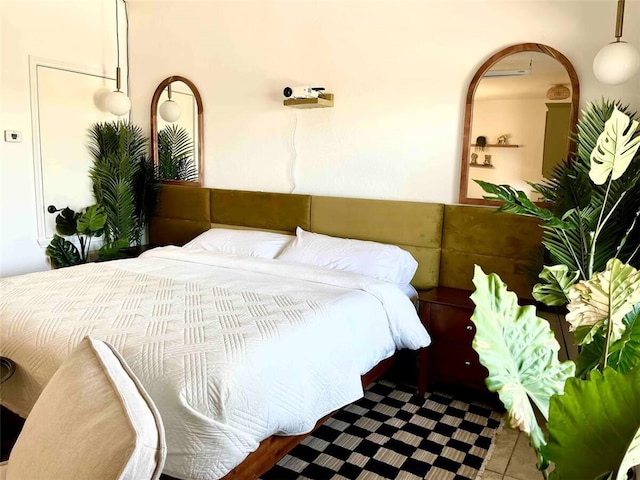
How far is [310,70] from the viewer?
3.49 m

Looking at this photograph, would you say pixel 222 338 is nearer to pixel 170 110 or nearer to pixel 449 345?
pixel 449 345

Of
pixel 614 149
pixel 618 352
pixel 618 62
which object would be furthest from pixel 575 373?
pixel 618 62

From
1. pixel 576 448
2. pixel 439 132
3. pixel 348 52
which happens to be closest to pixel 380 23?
pixel 348 52

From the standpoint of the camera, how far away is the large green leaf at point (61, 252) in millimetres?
3785

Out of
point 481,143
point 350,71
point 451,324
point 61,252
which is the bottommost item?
point 451,324

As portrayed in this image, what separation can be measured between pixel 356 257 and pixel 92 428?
212 cm

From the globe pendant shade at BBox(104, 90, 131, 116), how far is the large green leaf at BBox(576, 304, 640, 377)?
3786mm

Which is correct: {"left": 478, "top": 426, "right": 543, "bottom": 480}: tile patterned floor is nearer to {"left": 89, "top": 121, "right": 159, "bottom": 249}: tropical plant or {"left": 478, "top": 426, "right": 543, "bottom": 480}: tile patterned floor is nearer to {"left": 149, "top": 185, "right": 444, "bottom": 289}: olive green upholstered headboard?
{"left": 149, "top": 185, "right": 444, "bottom": 289}: olive green upholstered headboard

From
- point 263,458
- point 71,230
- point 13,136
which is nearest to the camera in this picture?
point 263,458

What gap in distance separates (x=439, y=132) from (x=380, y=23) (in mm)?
815

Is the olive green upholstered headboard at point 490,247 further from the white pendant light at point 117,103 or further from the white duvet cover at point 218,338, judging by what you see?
the white pendant light at point 117,103

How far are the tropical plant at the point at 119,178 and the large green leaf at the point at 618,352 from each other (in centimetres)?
353

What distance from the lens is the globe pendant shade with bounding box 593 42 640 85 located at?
227 cm

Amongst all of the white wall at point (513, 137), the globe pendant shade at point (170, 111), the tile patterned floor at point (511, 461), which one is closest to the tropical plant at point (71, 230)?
the globe pendant shade at point (170, 111)
